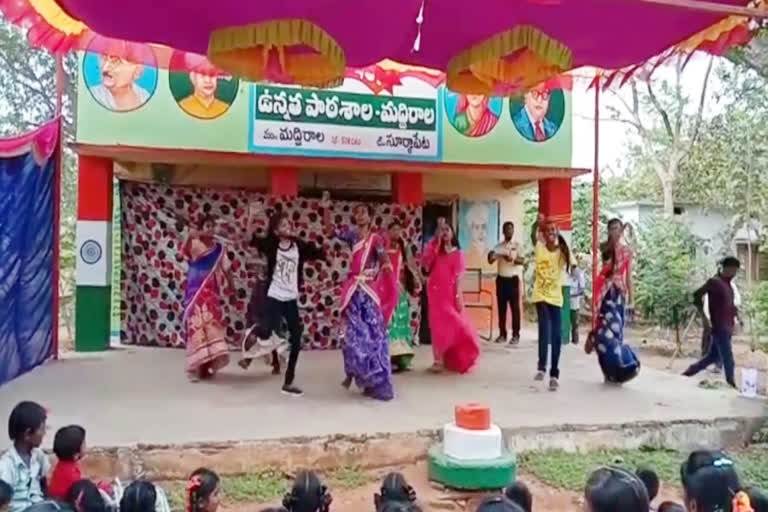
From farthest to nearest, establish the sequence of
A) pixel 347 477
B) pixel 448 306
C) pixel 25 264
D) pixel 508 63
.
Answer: pixel 448 306, pixel 25 264, pixel 508 63, pixel 347 477

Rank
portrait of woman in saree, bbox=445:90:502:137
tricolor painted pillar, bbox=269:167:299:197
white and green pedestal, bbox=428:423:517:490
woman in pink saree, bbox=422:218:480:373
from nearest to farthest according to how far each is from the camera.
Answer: white and green pedestal, bbox=428:423:517:490 → woman in pink saree, bbox=422:218:480:373 → tricolor painted pillar, bbox=269:167:299:197 → portrait of woman in saree, bbox=445:90:502:137

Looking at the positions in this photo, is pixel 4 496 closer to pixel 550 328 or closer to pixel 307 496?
pixel 307 496

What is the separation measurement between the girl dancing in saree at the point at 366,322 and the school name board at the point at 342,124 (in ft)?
8.75

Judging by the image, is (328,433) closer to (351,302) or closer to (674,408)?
(351,302)

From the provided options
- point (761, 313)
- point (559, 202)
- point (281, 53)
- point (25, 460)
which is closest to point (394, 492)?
point (25, 460)

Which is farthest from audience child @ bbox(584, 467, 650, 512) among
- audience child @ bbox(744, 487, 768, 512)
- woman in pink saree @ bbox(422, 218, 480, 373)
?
woman in pink saree @ bbox(422, 218, 480, 373)

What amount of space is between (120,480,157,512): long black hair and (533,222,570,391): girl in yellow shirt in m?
4.51

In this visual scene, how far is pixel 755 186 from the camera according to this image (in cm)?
1511

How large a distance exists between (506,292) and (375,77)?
10.0ft

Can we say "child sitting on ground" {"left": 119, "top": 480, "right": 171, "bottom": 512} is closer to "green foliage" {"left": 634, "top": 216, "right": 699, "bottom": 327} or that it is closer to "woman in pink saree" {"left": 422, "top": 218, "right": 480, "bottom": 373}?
"woman in pink saree" {"left": 422, "top": 218, "right": 480, "bottom": 373}

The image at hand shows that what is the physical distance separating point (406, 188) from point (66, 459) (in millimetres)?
6361

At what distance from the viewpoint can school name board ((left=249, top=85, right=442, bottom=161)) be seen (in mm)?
8586

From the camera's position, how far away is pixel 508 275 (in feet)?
32.2

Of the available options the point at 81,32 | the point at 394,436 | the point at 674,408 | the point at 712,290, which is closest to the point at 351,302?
the point at 394,436
